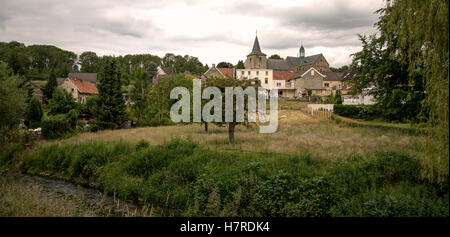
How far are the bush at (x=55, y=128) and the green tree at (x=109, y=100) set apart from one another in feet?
14.7

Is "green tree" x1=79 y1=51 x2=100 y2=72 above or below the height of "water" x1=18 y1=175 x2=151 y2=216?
above

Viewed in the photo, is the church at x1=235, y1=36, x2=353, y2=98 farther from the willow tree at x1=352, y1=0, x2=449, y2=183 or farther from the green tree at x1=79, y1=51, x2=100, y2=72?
the green tree at x1=79, y1=51, x2=100, y2=72

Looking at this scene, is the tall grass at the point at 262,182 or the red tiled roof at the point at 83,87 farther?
the red tiled roof at the point at 83,87

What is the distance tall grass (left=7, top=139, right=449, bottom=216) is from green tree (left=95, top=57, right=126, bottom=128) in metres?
14.4

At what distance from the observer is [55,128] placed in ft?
87.6

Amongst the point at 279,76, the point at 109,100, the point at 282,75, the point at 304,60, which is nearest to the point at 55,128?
the point at 109,100

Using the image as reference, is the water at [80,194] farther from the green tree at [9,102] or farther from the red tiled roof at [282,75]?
the red tiled roof at [282,75]

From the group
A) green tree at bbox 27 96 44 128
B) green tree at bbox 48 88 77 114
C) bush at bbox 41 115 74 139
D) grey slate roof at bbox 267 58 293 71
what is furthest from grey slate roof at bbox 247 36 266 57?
bush at bbox 41 115 74 139

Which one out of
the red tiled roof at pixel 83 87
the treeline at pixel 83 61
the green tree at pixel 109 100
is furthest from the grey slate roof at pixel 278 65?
the green tree at pixel 109 100

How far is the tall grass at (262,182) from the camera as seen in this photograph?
10.4 metres

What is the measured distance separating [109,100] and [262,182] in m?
25.8

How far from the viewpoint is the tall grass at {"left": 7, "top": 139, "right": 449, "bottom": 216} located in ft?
34.2

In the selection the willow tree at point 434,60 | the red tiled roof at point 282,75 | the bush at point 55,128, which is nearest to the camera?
the willow tree at point 434,60

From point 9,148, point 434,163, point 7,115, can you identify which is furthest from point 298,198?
point 7,115
